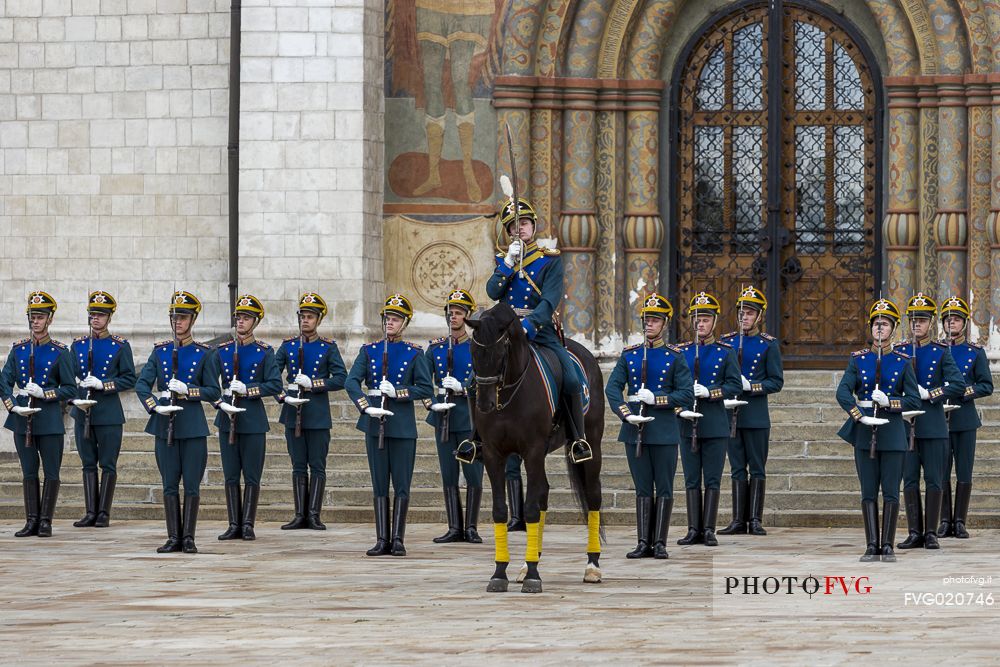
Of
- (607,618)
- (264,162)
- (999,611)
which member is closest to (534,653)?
(607,618)

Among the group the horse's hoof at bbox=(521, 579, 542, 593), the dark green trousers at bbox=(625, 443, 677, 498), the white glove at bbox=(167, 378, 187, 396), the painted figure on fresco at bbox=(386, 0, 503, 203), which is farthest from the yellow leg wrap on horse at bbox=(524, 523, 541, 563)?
the painted figure on fresco at bbox=(386, 0, 503, 203)

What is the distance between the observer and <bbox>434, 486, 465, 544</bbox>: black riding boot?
13.9 metres

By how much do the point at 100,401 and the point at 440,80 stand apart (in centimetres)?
563

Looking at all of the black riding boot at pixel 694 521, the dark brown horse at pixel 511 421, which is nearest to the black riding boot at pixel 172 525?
the dark brown horse at pixel 511 421

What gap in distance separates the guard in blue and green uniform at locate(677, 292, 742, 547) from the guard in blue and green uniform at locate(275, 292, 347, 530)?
269 centimetres

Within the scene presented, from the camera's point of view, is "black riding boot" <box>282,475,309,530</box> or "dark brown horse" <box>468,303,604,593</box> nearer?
"dark brown horse" <box>468,303,604,593</box>

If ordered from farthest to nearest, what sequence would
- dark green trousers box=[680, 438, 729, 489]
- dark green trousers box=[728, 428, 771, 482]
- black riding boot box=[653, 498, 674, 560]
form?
dark green trousers box=[728, 428, 771, 482] < dark green trousers box=[680, 438, 729, 489] < black riding boot box=[653, 498, 674, 560]

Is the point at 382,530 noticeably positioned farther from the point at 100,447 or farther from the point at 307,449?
the point at 100,447

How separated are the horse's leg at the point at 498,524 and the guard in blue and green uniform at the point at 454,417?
2.86m

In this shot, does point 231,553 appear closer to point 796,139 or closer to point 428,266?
point 428,266

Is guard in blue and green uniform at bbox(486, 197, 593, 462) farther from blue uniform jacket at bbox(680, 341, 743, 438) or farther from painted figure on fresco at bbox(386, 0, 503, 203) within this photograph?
painted figure on fresco at bbox(386, 0, 503, 203)

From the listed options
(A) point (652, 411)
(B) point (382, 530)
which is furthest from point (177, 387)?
(A) point (652, 411)

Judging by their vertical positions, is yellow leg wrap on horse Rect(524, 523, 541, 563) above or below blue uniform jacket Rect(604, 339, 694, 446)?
below

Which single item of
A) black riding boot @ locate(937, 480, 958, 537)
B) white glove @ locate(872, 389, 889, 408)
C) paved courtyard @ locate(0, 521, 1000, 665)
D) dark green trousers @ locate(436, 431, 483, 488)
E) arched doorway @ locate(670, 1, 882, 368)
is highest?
arched doorway @ locate(670, 1, 882, 368)
